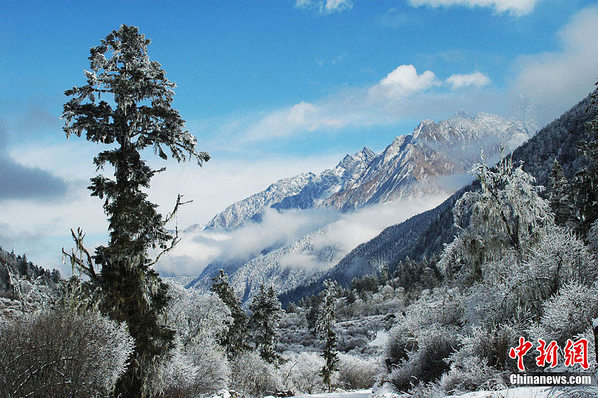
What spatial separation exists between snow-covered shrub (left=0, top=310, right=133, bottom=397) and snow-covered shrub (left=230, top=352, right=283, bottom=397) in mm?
27115

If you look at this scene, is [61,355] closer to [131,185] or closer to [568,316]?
[131,185]

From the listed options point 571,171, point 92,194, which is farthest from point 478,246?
point 571,171

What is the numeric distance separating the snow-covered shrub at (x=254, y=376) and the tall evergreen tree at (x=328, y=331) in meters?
5.48

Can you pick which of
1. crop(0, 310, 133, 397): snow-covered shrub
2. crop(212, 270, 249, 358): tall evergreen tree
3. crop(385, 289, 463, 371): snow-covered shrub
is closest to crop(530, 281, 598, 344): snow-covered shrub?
crop(385, 289, 463, 371): snow-covered shrub

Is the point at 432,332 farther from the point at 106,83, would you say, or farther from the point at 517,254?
the point at 106,83

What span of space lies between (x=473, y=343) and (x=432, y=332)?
2923 mm

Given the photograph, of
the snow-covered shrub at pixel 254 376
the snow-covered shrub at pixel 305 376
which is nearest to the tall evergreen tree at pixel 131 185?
the snow-covered shrub at pixel 254 376

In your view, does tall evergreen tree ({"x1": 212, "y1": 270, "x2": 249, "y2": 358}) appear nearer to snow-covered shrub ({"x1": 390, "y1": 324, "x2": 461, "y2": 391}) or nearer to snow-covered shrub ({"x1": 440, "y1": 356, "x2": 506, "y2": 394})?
snow-covered shrub ({"x1": 390, "y1": 324, "x2": 461, "y2": 391})

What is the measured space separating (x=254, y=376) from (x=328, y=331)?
10532 millimetres

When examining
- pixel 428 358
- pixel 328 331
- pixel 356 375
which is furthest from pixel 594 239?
pixel 356 375

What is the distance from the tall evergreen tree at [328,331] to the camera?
4119 cm

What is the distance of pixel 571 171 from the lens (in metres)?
117

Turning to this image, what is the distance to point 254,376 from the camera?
1428 inches

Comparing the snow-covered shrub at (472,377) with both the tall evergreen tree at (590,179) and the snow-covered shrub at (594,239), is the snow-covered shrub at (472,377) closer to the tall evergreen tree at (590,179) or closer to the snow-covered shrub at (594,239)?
the snow-covered shrub at (594,239)
